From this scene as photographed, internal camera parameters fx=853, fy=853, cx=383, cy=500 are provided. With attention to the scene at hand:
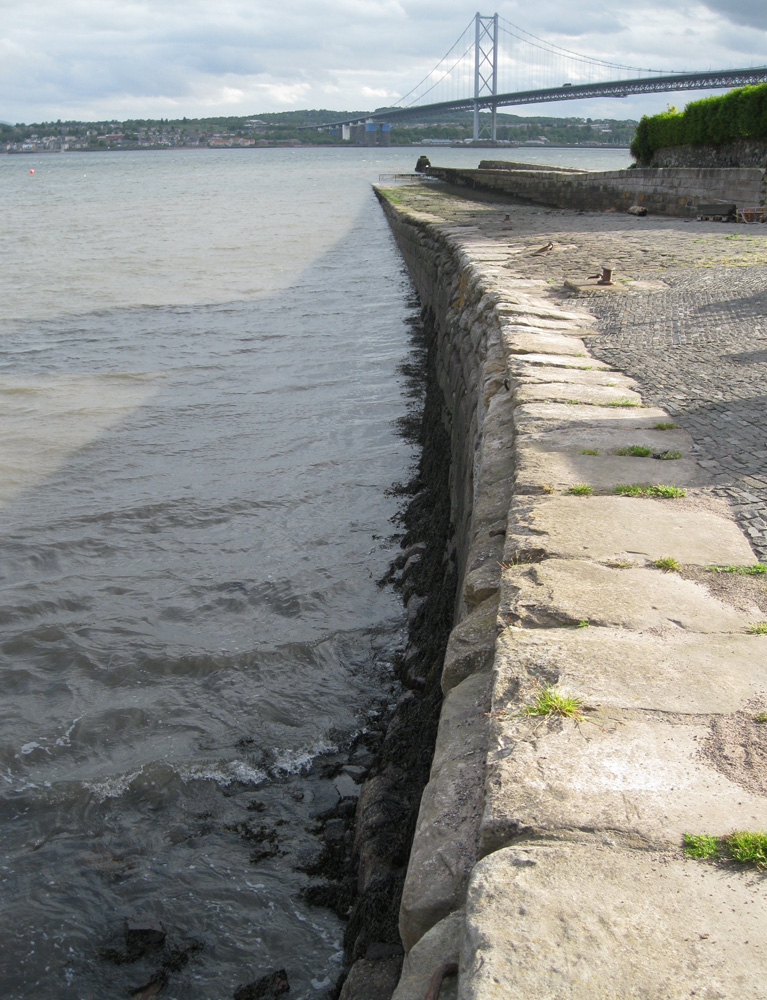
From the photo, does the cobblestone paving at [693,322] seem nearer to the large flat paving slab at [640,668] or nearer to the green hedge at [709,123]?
the large flat paving slab at [640,668]

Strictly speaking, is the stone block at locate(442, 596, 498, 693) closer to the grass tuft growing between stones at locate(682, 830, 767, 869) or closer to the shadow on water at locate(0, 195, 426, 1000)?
the grass tuft growing between stones at locate(682, 830, 767, 869)

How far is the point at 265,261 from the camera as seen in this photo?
18.0 m

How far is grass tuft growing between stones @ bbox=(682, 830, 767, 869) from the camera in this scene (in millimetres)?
1325

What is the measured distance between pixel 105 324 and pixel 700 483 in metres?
10.4

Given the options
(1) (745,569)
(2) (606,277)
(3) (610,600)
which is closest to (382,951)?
(3) (610,600)

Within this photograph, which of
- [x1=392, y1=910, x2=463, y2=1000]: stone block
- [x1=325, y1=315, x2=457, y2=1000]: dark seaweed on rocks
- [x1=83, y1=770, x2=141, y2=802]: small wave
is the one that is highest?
Answer: [x1=392, y1=910, x2=463, y2=1000]: stone block

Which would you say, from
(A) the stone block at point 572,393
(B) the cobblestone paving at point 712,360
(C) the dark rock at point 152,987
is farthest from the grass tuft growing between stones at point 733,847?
(A) the stone block at point 572,393

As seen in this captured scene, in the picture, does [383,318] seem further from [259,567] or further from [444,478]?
[259,567]

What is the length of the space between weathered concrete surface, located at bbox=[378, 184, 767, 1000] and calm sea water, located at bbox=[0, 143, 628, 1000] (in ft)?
3.60

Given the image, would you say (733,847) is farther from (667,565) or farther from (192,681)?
(192,681)

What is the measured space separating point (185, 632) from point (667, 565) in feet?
8.68

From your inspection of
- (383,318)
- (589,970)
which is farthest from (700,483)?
(383,318)

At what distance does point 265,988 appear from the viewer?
235 cm

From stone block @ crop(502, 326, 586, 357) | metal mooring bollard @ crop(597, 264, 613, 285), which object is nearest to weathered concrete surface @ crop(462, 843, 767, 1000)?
stone block @ crop(502, 326, 586, 357)
